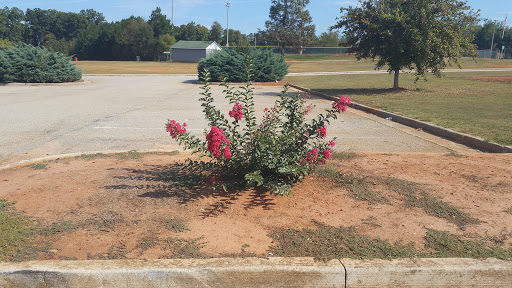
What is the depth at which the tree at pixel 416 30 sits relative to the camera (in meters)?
16.3

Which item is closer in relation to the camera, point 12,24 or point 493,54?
point 493,54

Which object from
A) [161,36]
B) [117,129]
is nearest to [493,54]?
[161,36]

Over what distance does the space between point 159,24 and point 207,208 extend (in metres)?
90.6

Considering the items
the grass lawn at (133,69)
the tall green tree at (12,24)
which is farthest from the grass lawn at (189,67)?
the tall green tree at (12,24)

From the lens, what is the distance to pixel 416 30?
52.6 feet

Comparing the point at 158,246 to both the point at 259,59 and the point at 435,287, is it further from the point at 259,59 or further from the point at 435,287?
the point at 259,59

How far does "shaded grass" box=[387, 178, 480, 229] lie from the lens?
416cm

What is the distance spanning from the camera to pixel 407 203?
15.0 feet

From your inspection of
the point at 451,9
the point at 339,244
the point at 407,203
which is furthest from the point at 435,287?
the point at 451,9

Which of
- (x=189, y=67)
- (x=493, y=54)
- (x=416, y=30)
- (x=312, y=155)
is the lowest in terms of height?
(x=312, y=155)

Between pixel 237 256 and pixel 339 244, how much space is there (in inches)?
34.1

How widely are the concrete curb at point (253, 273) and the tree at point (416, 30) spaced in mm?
14391

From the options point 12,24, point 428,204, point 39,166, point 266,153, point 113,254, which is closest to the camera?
point 113,254

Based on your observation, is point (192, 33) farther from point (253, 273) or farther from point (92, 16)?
point (253, 273)
